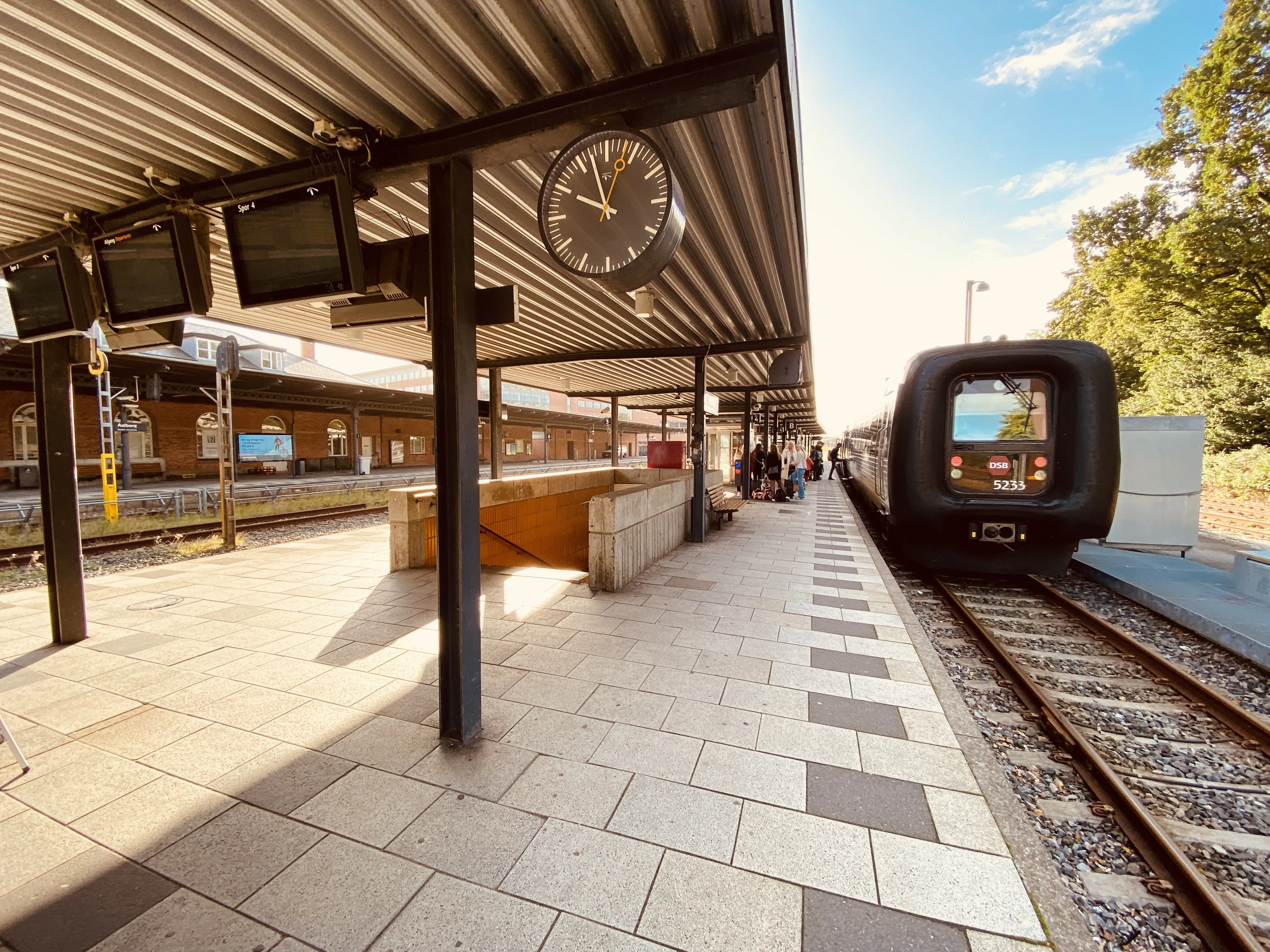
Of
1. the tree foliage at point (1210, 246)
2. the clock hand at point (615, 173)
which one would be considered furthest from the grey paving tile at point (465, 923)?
the tree foliage at point (1210, 246)

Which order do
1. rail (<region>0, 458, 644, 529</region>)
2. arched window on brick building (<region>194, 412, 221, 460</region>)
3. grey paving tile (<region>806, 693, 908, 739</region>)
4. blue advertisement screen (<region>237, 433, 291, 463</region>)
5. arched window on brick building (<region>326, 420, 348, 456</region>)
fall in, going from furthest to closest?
1. arched window on brick building (<region>326, 420, 348, 456</region>)
2. arched window on brick building (<region>194, 412, 221, 460</region>)
3. blue advertisement screen (<region>237, 433, 291, 463</region>)
4. rail (<region>0, 458, 644, 529</region>)
5. grey paving tile (<region>806, 693, 908, 739</region>)

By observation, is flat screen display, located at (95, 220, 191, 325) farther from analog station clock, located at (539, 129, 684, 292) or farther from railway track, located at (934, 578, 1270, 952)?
railway track, located at (934, 578, 1270, 952)

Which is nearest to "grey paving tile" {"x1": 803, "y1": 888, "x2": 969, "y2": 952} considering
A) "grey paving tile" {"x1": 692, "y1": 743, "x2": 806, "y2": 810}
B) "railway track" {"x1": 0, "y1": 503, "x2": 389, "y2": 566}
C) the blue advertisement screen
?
"grey paving tile" {"x1": 692, "y1": 743, "x2": 806, "y2": 810}

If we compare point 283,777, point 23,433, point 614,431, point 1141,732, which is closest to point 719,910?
point 283,777

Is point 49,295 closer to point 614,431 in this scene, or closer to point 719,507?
point 719,507

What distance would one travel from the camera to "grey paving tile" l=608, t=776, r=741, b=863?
216cm

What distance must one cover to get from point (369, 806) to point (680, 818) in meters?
1.49

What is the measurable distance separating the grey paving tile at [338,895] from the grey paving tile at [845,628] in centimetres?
385

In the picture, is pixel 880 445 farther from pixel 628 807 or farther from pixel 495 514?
pixel 628 807

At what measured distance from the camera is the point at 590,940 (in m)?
1.72

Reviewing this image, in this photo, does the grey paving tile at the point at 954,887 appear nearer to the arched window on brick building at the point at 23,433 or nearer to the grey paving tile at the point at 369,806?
the grey paving tile at the point at 369,806

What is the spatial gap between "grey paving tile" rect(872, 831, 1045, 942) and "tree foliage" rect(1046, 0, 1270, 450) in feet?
61.7

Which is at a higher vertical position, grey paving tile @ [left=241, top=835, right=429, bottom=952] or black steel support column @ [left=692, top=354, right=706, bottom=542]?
black steel support column @ [left=692, top=354, right=706, bottom=542]

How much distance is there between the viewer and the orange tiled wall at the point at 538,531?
7898 millimetres
